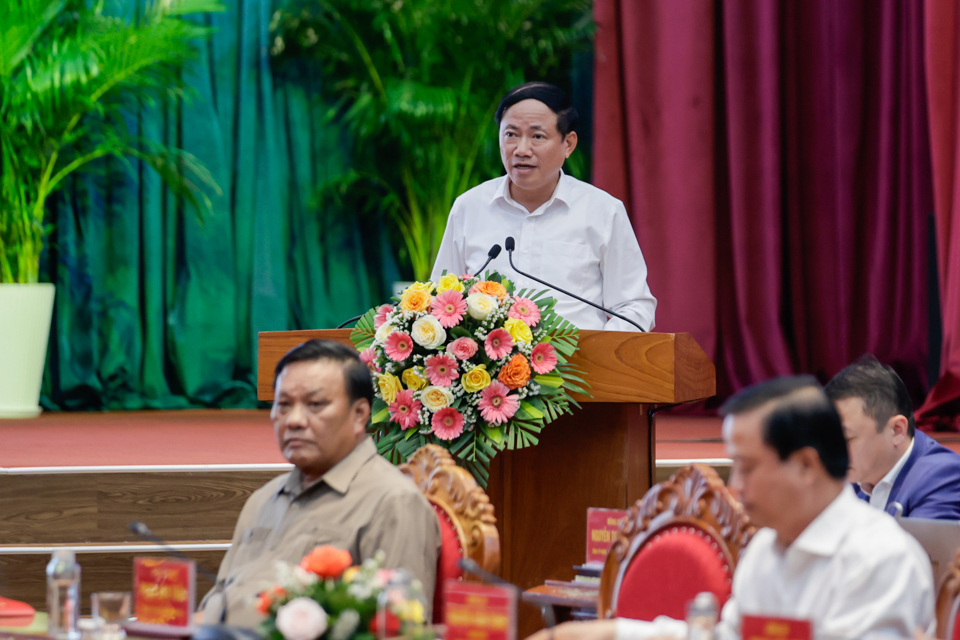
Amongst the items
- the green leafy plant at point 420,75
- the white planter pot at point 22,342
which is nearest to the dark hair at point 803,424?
the green leafy plant at point 420,75

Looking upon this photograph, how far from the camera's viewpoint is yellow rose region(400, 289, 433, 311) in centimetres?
269

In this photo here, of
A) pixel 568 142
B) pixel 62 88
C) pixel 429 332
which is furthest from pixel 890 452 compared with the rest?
pixel 62 88

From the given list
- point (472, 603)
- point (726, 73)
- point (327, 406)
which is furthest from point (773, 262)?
point (472, 603)

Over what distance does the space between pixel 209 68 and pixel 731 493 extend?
5.39 m

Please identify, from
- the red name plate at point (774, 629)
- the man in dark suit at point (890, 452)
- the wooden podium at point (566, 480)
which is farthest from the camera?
the wooden podium at point (566, 480)

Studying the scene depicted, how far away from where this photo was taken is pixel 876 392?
2.43 metres

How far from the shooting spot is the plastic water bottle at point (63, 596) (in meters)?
1.80

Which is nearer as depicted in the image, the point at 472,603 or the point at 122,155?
the point at 472,603

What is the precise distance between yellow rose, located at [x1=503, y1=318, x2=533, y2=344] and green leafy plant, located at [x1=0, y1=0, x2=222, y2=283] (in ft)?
12.1

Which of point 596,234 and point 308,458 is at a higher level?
point 596,234

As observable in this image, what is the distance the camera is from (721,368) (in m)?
5.86

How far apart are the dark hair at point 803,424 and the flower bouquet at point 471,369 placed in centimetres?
108

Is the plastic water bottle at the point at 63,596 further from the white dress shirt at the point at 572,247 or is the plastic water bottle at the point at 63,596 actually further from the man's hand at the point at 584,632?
the white dress shirt at the point at 572,247

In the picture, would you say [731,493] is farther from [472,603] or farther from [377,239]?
[377,239]
